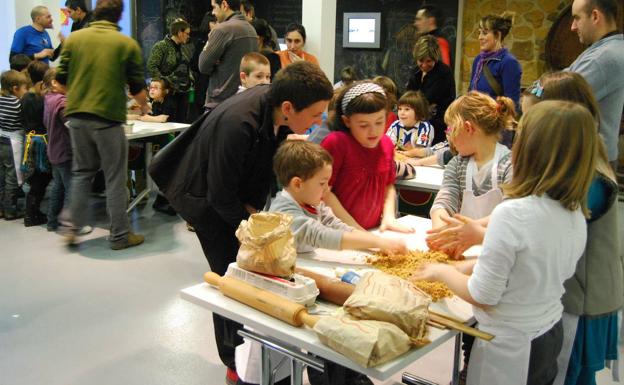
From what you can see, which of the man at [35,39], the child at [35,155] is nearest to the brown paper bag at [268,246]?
the child at [35,155]

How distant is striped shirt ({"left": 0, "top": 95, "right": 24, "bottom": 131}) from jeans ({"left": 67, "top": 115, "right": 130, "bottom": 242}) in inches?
42.6

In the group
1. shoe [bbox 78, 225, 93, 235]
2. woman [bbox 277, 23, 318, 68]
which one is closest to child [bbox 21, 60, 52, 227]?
shoe [bbox 78, 225, 93, 235]

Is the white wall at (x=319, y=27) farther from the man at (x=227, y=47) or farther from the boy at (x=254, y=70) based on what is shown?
the boy at (x=254, y=70)

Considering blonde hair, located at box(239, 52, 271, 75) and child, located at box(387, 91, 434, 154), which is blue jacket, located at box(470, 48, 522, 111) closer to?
child, located at box(387, 91, 434, 154)

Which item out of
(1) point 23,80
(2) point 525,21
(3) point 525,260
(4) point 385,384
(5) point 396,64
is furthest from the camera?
(5) point 396,64

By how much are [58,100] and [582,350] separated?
4.13 metres

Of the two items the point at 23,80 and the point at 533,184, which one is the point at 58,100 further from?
the point at 533,184

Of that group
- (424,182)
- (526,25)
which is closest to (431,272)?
(424,182)

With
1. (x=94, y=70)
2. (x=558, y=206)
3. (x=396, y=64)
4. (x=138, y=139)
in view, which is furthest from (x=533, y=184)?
(x=396, y=64)

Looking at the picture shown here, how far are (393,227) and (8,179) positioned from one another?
158 inches

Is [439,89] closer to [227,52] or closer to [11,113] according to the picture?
[227,52]

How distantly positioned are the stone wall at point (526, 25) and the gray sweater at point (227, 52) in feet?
12.9

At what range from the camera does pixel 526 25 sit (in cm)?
780

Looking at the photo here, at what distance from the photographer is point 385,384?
2.91m
